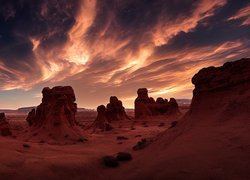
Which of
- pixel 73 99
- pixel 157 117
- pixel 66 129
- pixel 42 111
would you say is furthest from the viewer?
pixel 157 117

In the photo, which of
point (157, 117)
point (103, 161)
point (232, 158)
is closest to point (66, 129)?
point (103, 161)

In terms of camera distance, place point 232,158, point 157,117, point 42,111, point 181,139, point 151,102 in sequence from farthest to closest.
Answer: point 151,102, point 157,117, point 42,111, point 181,139, point 232,158

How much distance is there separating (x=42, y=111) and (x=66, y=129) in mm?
6703

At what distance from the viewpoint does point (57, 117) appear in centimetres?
3391

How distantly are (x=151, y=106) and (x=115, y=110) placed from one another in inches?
444

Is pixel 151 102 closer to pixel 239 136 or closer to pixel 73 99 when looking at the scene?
pixel 73 99

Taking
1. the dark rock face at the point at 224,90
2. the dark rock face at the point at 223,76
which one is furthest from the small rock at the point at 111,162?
the dark rock face at the point at 223,76

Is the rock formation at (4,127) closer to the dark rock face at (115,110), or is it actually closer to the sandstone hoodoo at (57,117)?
the sandstone hoodoo at (57,117)

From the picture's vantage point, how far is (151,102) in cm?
7288

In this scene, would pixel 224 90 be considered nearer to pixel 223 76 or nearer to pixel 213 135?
pixel 223 76

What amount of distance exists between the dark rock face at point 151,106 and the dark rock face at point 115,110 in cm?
480

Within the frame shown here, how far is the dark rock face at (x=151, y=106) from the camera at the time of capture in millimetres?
67069

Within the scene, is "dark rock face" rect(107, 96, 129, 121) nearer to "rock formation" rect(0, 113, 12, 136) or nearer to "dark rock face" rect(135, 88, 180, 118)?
"dark rock face" rect(135, 88, 180, 118)

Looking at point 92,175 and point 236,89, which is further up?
point 236,89
